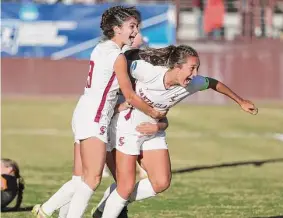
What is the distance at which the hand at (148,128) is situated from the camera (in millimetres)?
8045

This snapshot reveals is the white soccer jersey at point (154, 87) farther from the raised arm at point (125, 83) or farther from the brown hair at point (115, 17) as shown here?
the brown hair at point (115, 17)

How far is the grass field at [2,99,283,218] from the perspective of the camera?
1070cm

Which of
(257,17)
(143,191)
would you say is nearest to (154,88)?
(143,191)

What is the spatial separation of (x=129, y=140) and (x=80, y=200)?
0.65 m

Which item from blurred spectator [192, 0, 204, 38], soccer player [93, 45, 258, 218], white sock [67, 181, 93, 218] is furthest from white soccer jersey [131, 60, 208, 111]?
blurred spectator [192, 0, 204, 38]

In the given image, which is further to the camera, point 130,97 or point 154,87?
point 154,87

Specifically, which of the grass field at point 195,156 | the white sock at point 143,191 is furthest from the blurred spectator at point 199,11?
the white sock at point 143,191

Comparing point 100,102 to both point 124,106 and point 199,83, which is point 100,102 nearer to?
point 124,106

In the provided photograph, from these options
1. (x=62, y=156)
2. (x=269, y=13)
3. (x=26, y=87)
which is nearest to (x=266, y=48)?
(x=269, y=13)

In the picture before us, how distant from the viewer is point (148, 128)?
26.4 ft

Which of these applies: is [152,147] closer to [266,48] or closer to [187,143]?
[187,143]

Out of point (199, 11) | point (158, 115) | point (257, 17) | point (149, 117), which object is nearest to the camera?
point (158, 115)

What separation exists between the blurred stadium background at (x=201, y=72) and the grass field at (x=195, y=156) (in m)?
0.03

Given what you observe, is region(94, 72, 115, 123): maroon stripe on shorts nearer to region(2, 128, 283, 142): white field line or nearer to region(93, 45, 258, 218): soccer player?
region(93, 45, 258, 218): soccer player
